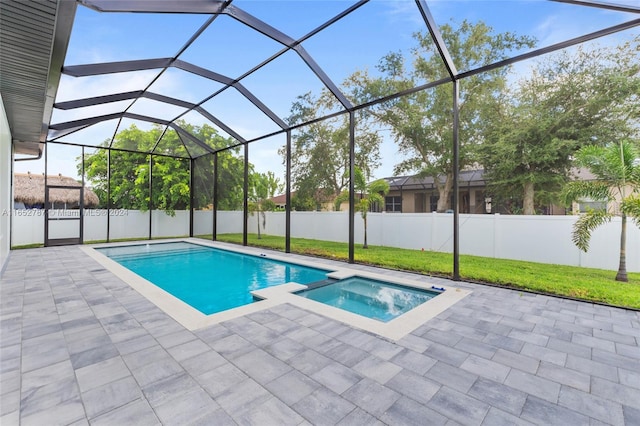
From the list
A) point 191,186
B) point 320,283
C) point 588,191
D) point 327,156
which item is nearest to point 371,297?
point 320,283

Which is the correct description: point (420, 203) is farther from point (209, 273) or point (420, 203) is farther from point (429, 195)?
point (209, 273)

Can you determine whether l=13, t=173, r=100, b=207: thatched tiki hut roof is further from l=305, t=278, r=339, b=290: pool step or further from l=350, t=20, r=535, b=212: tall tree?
l=350, t=20, r=535, b=212: tall tree

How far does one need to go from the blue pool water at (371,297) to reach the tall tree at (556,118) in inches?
356

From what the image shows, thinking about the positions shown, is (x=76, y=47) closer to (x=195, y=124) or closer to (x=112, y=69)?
(x=112, y=69)

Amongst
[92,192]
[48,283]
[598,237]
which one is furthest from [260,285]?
[92,192]

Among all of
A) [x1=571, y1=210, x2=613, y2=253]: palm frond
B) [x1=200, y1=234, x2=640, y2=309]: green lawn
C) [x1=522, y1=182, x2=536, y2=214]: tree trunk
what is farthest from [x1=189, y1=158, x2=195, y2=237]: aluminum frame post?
[x1=522, y1=182, x2=536, y2=214]: tree trunk

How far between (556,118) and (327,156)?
32.3 feet

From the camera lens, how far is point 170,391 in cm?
220

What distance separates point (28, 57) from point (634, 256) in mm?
11779

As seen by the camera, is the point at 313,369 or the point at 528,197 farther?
the point at 528,197

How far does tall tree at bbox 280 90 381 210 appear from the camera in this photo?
623 inches

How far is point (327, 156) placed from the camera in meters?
16.4

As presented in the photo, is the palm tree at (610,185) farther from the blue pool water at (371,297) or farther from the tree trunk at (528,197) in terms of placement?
the tree trunk at (528,197)

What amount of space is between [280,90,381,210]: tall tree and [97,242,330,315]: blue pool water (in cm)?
749
